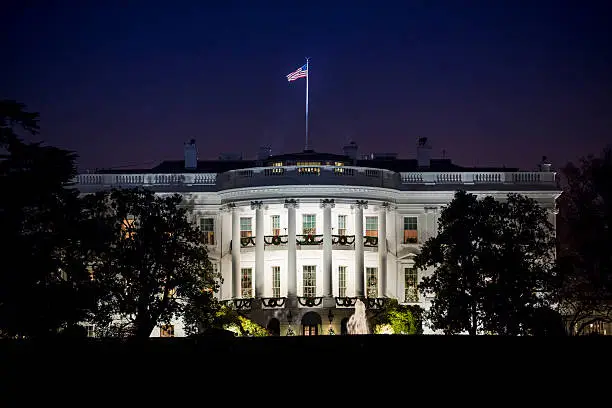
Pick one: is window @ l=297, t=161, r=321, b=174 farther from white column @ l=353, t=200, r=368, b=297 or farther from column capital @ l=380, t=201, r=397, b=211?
column capital @ l=380, t=201, r=397, b=211

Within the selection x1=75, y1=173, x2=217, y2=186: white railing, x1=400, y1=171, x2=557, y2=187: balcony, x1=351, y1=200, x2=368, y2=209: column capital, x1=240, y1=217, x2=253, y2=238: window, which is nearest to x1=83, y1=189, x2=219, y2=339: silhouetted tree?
x1=240, y1=217, x2=253, y2=238: window

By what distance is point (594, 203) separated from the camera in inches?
3334

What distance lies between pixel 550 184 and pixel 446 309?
63.3 feet

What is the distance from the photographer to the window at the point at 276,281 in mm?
79062

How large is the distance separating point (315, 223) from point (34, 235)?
30631 mm

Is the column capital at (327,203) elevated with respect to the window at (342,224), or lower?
elevated

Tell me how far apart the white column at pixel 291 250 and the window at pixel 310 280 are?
5.71 ft

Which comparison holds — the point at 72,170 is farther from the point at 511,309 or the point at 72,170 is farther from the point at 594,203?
the point at 594,203

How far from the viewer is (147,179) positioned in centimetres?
8325

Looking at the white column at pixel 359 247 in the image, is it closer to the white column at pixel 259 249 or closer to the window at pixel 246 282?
the white column at pixel 259 249

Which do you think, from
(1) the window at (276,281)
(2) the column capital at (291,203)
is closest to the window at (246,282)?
(1) the window at (276,281)

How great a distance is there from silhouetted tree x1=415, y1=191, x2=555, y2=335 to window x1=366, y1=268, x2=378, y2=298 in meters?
10.3

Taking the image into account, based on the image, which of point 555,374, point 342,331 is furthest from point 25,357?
point 342,331

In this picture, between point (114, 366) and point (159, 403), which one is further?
point (114, 366)
